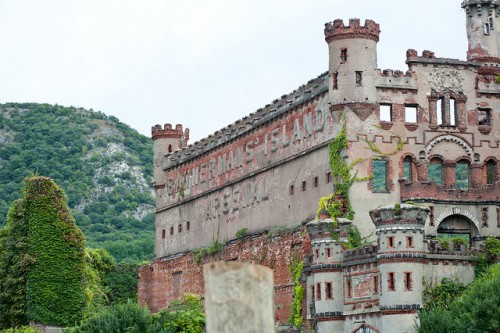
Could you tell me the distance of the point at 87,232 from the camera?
427ft

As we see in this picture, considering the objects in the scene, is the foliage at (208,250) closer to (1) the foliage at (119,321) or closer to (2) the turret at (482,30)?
(1) the foliage at (119,321)

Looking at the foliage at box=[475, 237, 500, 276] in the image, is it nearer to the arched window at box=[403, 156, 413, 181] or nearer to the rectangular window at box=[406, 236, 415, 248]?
the rectangular window at box=[406, 236, 415, 248]

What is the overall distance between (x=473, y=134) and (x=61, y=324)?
23.6 meters

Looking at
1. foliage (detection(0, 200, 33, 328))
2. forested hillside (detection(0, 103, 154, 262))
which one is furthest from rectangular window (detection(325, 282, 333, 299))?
forested hillside (detection(0, 103, 154, 262))

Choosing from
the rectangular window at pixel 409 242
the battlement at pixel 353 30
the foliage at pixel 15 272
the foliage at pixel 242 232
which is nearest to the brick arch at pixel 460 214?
the rectangular window at pixel 409 242

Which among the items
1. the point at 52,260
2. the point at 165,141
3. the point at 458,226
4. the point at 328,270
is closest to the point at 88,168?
the point at 165,141

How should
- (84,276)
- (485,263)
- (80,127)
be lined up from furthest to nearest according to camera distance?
(80,127) → (84,276) → (485,263)

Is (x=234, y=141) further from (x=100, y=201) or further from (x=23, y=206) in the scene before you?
(x=100, y=201)

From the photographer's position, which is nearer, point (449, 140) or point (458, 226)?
point (458, 226)

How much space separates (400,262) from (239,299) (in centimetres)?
3902

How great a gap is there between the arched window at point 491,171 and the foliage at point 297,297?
10818 millimetres

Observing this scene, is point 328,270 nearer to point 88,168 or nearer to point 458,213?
point 458,213

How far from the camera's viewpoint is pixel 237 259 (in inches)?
2672

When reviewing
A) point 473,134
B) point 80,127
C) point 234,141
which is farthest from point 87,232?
point 473,134
